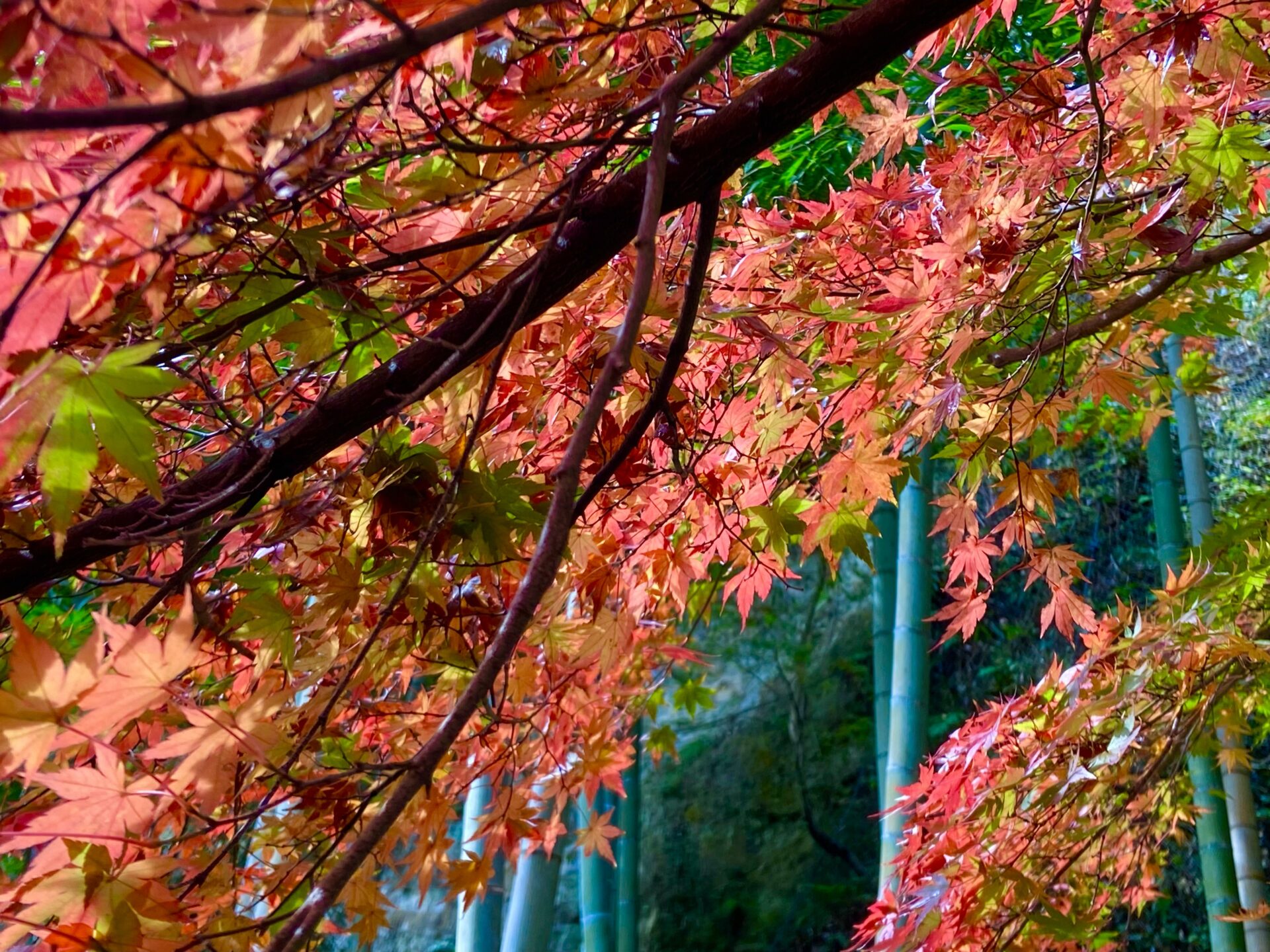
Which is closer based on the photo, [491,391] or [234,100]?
[234,100]

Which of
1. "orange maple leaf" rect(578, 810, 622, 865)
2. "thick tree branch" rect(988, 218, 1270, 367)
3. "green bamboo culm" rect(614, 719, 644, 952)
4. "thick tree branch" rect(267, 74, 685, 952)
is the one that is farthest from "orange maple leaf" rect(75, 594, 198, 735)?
"green bamboo culm" rect(614, 719, 644, 952)

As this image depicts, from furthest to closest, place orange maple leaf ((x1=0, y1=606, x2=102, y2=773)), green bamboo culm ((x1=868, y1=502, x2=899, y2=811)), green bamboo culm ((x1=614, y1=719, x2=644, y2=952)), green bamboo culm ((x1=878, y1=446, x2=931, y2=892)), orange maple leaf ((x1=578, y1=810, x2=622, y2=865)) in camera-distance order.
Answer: green bamboo culm ((x1=614, y1=719, x2=644, y2=952))
green bamboo culm ((x1=868, y1=502, x2=899, y2=811))
green bamboo culm ((x1=878, y1=446, x2=931, y2=892))
orange maple leaf ((x1=578, y1=810, x2=622, y2=865))
orange maple leaf ((x1=0, y1=606, x2=102, y2=773))

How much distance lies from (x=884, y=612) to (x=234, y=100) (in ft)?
12.0

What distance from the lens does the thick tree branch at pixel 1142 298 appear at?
120cm

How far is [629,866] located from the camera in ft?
12.6

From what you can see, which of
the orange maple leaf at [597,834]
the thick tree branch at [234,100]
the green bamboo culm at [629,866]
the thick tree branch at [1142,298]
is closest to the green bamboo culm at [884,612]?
the green bamboo culm at [629,866]

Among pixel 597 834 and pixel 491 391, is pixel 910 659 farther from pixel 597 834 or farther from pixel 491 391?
pixel 491 391

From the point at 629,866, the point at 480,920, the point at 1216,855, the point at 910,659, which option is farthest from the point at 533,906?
the point at 1216,855

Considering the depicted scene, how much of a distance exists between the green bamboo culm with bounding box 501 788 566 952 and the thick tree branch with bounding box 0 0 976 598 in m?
1.64

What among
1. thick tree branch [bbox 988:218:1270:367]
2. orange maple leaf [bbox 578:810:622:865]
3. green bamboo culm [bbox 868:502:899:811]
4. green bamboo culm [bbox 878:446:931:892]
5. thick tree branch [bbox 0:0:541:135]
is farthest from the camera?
green bamboo culm [bbox 868:502:899:811]

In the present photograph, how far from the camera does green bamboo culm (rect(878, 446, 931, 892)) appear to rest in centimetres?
243

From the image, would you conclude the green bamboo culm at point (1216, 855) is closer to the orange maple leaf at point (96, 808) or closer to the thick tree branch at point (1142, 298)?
the thick tree branch at point (1142, 298)

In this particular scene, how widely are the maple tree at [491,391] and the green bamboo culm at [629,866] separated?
2205mm

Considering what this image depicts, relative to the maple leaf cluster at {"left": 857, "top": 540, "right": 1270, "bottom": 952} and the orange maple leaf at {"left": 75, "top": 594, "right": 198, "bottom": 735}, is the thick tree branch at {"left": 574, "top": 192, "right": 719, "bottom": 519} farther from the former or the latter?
the maple leaf cluster at {"left": 857, "top": 540, "right": 1270, "bottom": 952}
